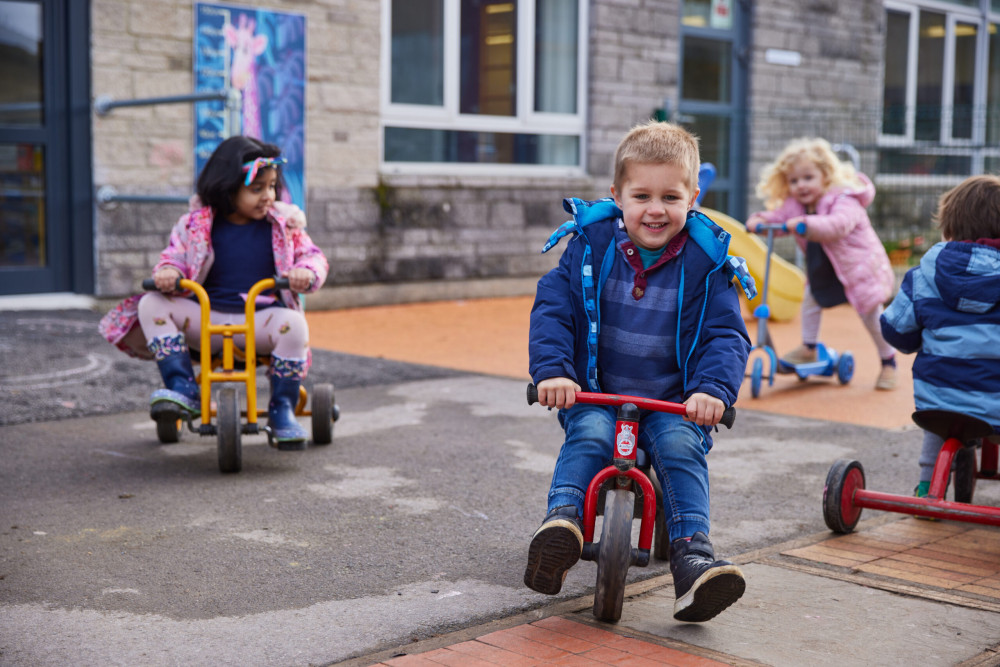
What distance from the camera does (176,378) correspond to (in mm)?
4879

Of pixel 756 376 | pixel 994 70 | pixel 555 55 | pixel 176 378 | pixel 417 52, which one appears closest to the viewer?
pixel 176 378

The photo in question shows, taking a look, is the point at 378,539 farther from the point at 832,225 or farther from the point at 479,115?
the point at 479,115

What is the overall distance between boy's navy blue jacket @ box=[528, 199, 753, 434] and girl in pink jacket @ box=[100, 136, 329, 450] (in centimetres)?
185

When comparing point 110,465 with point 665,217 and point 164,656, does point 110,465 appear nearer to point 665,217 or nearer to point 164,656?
point 164,656

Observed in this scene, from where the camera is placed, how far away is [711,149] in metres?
14.3

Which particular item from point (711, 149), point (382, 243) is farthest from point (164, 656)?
point (711, 149)

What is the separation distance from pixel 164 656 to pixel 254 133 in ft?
24.4

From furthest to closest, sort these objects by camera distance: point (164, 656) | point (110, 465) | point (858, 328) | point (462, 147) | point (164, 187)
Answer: point (462, 147)
point (858, 328)
point (164, 187)
point (110, 465)
point (164, 656)

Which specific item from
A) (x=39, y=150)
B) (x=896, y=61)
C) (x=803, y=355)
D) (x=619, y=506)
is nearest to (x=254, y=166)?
(x=619, y=506)

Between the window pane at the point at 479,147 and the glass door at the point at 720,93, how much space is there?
2.15 meters

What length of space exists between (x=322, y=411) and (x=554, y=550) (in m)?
2.40

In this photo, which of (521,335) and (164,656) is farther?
(521,335)

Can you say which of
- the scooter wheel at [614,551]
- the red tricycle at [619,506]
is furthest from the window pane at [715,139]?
the scooter wheel at [614,551]

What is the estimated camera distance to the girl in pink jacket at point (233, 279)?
4.90 meters
